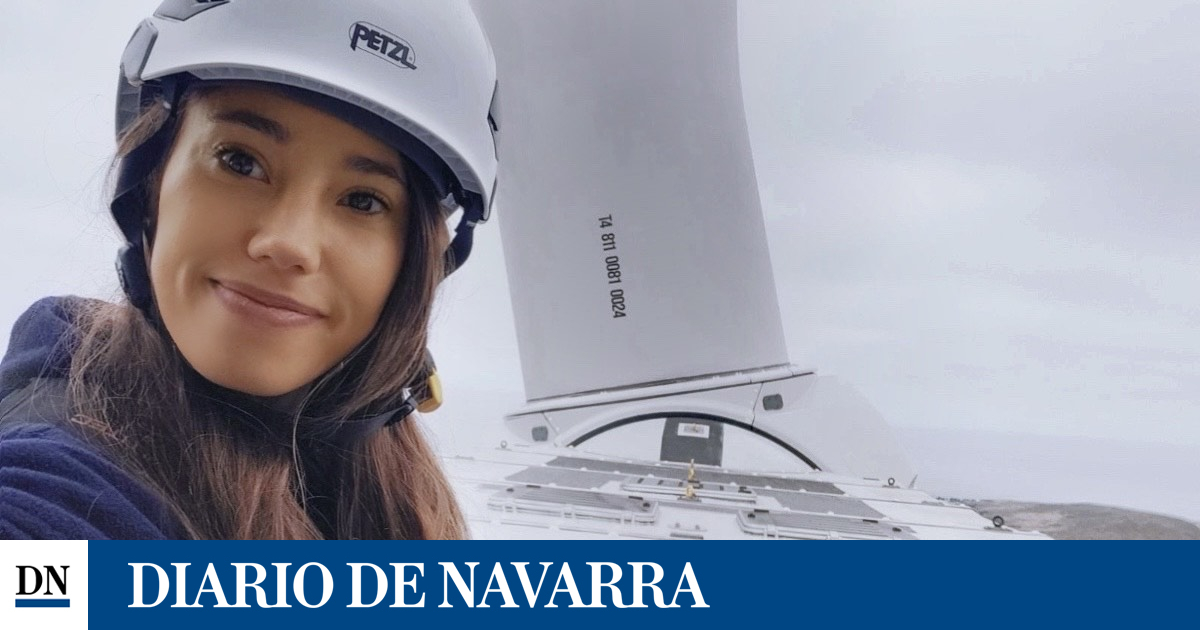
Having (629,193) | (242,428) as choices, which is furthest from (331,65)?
(629,193)

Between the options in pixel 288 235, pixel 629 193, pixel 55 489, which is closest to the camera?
pixel 55 489

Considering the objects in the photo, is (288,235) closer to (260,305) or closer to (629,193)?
(260,305)

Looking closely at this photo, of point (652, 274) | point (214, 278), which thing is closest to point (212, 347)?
point (214, 278)

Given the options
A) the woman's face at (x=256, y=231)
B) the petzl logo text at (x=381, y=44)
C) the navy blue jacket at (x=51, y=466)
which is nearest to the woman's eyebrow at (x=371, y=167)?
the woman's face at (x=256, y=231)

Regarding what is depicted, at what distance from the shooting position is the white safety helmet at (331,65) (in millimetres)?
842

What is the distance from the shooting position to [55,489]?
2.35 feet

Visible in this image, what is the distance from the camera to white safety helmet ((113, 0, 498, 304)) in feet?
2.76

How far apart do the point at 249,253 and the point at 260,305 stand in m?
0.05

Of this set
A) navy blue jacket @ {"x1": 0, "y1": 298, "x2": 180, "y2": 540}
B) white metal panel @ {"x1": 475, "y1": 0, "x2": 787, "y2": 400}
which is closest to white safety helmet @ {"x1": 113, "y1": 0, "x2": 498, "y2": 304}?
navy blue jacket @ {"x1": 0, "y1": 298, "x2": 180, "y2": 540}

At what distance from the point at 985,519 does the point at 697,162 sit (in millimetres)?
1255

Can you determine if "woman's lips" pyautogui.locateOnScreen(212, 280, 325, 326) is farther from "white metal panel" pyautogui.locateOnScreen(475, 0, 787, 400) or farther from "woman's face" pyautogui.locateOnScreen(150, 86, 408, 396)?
"white metal panel" pyautogui.locateOnScreen(475, 0, 787, 400)

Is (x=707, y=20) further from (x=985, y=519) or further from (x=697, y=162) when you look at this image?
(x=985, y=519)

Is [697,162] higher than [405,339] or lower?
higher

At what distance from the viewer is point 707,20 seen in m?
2.44
